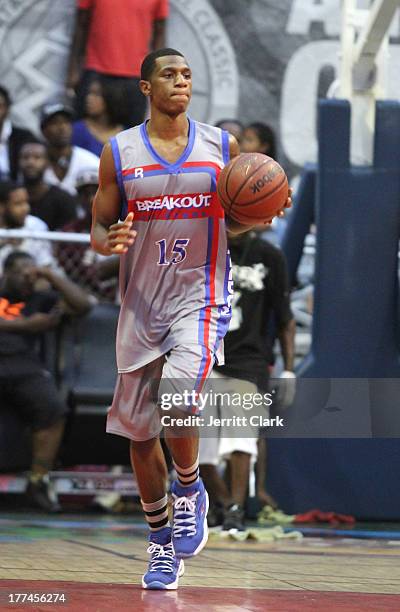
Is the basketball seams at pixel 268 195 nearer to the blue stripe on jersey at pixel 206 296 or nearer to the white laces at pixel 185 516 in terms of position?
the blue stripe on jersey at pixel 206 296

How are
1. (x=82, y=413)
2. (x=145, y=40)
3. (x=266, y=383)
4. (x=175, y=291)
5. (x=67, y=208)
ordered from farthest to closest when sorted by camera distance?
(x=145, y=40)
(x=67, y=208)
(x=82, y=413)
(x=266, y=383)
(x=175, y=291)

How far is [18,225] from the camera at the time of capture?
11.4m

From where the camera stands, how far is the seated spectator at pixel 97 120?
45.2ft

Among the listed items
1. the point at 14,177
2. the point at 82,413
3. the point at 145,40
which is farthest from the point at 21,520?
the point at 145,40

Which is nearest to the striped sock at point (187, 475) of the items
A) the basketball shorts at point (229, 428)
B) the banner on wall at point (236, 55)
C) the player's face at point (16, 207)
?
the basketball shorts at point (229, 428)

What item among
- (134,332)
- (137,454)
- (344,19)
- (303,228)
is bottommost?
(137,454)

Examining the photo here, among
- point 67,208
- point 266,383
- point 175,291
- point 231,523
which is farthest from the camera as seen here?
point 67,208

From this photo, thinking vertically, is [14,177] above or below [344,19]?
below

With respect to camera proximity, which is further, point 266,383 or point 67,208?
point 67,208

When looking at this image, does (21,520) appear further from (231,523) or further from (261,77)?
(261,77)

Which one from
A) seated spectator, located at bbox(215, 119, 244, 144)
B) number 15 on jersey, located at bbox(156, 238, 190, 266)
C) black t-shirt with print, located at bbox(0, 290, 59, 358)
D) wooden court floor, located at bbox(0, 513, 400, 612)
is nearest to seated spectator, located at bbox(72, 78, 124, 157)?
seated spectator, located at bbox(215, 119, 244, 144)

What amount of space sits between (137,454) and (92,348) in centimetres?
474

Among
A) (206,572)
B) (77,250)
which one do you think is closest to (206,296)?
(206,572)

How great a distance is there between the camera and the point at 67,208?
12344mm
